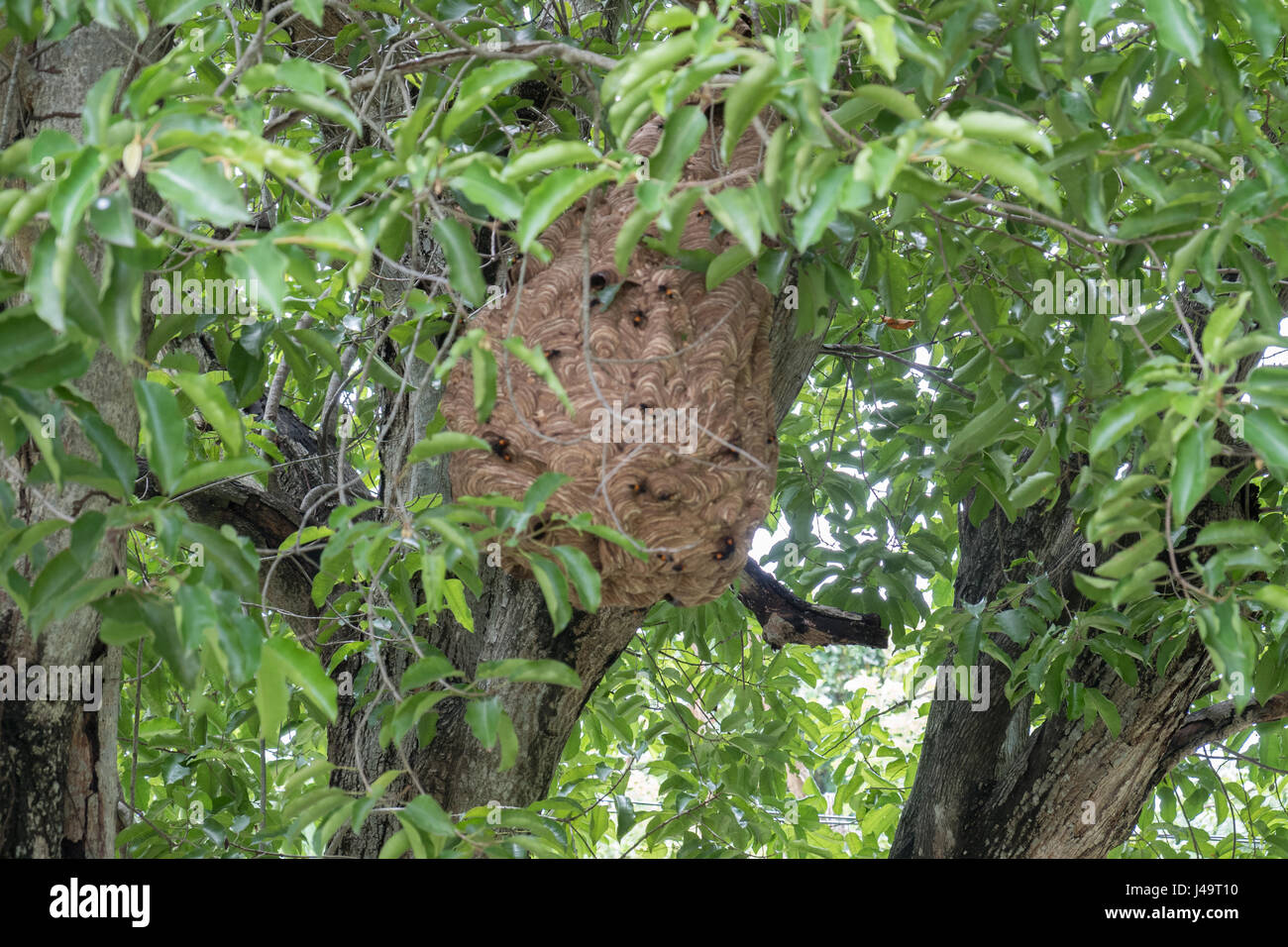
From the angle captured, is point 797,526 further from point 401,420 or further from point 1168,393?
point 1168,393

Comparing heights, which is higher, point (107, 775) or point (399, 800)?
point (107, 775)

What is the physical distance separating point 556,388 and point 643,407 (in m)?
0.65

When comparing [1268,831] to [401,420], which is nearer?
[401,420]

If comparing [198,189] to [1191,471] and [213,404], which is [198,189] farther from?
[1191,471]

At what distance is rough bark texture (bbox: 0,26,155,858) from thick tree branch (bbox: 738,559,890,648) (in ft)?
6.19

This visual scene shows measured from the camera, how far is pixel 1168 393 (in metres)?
1.52

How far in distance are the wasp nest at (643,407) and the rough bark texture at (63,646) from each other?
711 millimetres

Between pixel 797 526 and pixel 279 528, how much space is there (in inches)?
65.0

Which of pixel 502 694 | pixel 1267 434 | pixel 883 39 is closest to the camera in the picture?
pixel 883 39

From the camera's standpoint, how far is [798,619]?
11.4 ft

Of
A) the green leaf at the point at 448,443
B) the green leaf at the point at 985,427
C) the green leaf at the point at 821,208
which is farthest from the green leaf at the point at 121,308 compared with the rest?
the green leaf at the point at 985,427

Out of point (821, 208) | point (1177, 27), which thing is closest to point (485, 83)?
point (821, 208)

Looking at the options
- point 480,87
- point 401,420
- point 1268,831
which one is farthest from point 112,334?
point 1268,831

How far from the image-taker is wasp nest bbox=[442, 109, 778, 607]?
2221 mm
